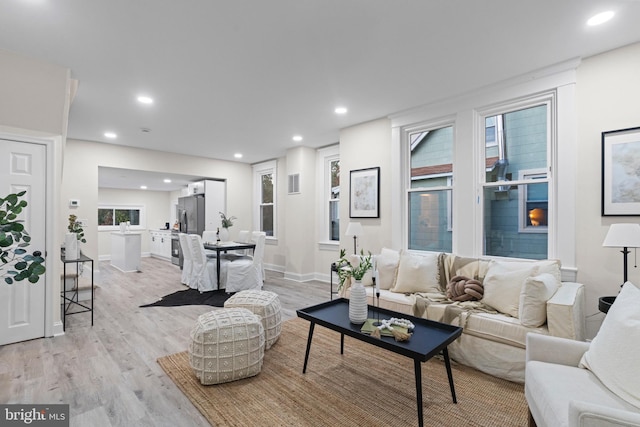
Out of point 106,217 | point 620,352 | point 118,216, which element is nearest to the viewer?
point 620,352

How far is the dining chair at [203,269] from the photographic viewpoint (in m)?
5.20

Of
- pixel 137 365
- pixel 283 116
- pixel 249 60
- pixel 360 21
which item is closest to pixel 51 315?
pixel 137 365

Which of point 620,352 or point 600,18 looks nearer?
point 620,352

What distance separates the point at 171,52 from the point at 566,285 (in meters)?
4.00

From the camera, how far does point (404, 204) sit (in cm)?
427

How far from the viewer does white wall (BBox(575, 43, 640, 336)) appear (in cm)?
263

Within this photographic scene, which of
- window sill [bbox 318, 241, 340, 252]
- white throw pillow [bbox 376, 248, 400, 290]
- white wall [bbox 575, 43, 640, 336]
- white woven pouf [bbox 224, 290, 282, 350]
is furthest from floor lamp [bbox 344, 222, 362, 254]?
white wall [bbox 575, 43, 640, 336]

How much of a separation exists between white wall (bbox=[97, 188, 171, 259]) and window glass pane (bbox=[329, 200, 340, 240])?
269 inches

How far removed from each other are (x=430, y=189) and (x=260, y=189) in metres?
4.72

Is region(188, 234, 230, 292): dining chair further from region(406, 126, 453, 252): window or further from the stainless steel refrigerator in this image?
region(406, 126, 453, 252): window

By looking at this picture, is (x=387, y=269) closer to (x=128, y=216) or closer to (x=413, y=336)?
(x=413, y=336)

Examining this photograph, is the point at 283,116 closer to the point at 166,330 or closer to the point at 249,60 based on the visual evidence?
the point at 249,60

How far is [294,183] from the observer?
6.20 meters

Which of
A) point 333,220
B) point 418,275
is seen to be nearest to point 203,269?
point 333,220
